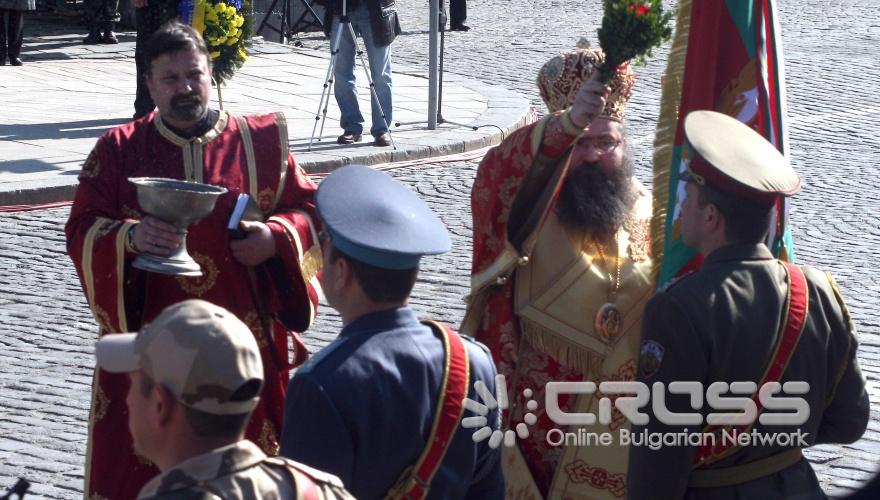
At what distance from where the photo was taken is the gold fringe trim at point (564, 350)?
4555 millimetres

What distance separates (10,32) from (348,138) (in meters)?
4.94

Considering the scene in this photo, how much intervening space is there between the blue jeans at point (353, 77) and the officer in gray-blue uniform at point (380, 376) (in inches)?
342

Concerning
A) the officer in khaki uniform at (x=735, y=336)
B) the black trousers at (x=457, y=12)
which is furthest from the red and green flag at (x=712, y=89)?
the black trousers at (x=457, y=12)

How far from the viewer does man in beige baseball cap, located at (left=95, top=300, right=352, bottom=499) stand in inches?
98.0

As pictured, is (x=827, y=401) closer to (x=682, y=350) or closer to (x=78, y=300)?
(x=682, y=350)

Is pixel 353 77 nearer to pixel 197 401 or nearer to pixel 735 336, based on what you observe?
pixel 735 336

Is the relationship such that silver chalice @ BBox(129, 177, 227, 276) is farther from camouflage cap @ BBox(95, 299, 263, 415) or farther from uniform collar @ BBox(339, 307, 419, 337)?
camouflage cap @ BBox(95, 299, 263, 415)

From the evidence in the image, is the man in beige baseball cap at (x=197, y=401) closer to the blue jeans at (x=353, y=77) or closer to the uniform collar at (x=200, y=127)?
the uniform collar at (x=200, y=127)

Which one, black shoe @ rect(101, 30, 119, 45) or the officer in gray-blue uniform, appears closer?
the officer in gray-blue uniform

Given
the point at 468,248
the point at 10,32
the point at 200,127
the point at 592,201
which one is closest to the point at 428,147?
the point at 468,248

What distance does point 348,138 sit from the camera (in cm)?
1202

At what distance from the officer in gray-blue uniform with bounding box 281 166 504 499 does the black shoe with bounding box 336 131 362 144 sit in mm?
8741

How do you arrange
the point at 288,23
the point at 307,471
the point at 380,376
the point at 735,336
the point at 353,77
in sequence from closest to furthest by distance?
the point at 307,471 < the point at 380,376 < the point at 735,336 < the point at 353,77 < the point at 288,23

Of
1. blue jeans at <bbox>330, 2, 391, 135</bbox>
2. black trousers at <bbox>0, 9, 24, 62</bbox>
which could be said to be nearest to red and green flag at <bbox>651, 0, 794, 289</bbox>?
blue jeans at <bbox>330, 2, 391, 135</bbox>
